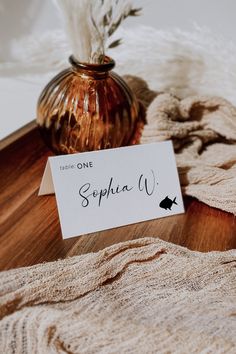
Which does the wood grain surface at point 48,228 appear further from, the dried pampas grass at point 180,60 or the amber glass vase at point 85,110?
the dried pampas grass at point 180,60

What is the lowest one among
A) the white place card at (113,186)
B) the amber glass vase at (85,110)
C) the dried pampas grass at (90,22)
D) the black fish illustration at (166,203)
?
the black fish illustration at (166,203)

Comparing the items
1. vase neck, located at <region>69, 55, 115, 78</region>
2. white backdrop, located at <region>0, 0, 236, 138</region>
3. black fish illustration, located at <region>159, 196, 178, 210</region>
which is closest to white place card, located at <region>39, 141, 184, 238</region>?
black fish illustration, located at <region>159, 196, 178, 210</region>

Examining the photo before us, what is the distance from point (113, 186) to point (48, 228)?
3.8 inches

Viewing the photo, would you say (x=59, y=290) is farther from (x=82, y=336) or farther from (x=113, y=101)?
(x=113, y=101)

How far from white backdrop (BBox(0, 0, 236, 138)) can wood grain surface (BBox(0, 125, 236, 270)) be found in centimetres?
13

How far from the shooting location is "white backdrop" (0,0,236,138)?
2.59 feet

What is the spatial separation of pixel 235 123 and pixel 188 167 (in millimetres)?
144

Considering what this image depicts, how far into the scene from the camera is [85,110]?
0.60 metres

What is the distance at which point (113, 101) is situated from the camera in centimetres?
61

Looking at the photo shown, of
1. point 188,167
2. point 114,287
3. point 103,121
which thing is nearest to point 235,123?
point 188,167

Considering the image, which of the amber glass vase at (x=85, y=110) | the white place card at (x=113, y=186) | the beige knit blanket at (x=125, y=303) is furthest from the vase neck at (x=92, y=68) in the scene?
the beige knit blanket at (x=125, y=303)

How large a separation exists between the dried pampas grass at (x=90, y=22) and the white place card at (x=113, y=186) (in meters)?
0.14

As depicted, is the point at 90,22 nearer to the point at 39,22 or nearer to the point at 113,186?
the point at 113,186

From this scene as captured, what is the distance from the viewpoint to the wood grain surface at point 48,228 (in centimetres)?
50
